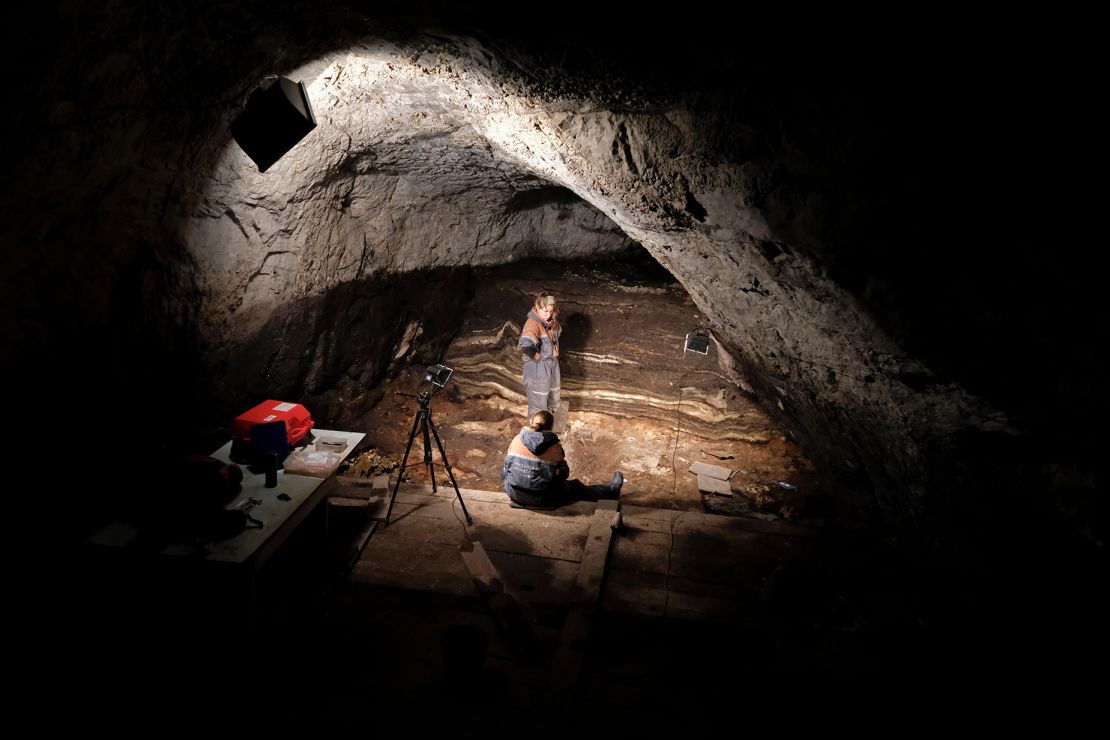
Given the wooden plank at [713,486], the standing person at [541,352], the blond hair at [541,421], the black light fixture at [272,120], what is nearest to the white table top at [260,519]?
the blond hair at [541,421]

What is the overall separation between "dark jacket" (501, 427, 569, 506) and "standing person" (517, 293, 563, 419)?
7.09 feet

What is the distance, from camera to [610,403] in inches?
348

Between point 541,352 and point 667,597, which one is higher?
point 541,352

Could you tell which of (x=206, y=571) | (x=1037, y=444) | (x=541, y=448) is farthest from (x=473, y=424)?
(x=1037, y=444)

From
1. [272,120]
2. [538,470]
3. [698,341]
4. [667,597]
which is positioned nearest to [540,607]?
[667,597]

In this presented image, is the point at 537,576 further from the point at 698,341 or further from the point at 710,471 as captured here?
the point at 698,341

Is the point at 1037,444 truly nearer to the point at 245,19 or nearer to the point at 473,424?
the point at 245,19

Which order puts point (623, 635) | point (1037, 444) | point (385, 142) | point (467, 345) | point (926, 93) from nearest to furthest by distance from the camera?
1. point (926, 93)
2. point (1037, 444)
3. point (623, 635)
4. point (385, 142)
5. point (467, 345)

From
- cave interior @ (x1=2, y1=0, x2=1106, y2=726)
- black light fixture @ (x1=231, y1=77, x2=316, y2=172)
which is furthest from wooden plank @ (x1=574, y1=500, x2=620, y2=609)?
black light fixture @ (x1=231, y1=77, x2=316, y2=172)

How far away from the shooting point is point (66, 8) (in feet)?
7.79

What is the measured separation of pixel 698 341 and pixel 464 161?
13.3 feet

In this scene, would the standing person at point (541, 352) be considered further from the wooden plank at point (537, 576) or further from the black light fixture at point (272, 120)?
the black light fixture at point (272, 120)

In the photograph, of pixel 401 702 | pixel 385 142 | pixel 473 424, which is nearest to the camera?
pixel 401 702

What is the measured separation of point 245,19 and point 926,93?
125 inches
